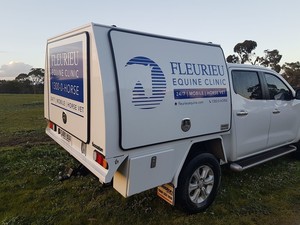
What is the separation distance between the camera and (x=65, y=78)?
3.55m

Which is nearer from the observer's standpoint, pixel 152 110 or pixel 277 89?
pixel 152 110

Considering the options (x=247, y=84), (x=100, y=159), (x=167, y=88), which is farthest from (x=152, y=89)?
(x=247, y=84)

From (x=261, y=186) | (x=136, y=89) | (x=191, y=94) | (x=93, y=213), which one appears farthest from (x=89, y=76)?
(x=261, y=186)

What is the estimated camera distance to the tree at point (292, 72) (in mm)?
34875

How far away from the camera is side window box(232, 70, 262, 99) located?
13.4 ft

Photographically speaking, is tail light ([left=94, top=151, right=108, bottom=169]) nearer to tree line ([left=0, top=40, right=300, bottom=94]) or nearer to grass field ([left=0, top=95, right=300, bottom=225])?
grass field ([left=0, top=95, right=300, bottom=225])

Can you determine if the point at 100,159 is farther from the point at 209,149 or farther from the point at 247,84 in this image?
the point at 247,84

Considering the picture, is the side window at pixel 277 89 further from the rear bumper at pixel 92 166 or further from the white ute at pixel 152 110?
the rear bumper at pixel 92 166

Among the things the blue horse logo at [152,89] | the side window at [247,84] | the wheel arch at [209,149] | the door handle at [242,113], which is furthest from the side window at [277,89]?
the blue horse logo at [152,89]

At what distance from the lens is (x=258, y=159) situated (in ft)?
14.8

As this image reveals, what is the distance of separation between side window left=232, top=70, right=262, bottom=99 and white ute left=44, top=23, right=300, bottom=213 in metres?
0.02

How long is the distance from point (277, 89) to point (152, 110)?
130 inches

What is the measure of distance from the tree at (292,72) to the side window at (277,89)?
33763mm

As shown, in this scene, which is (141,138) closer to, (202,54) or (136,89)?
(136,89)
